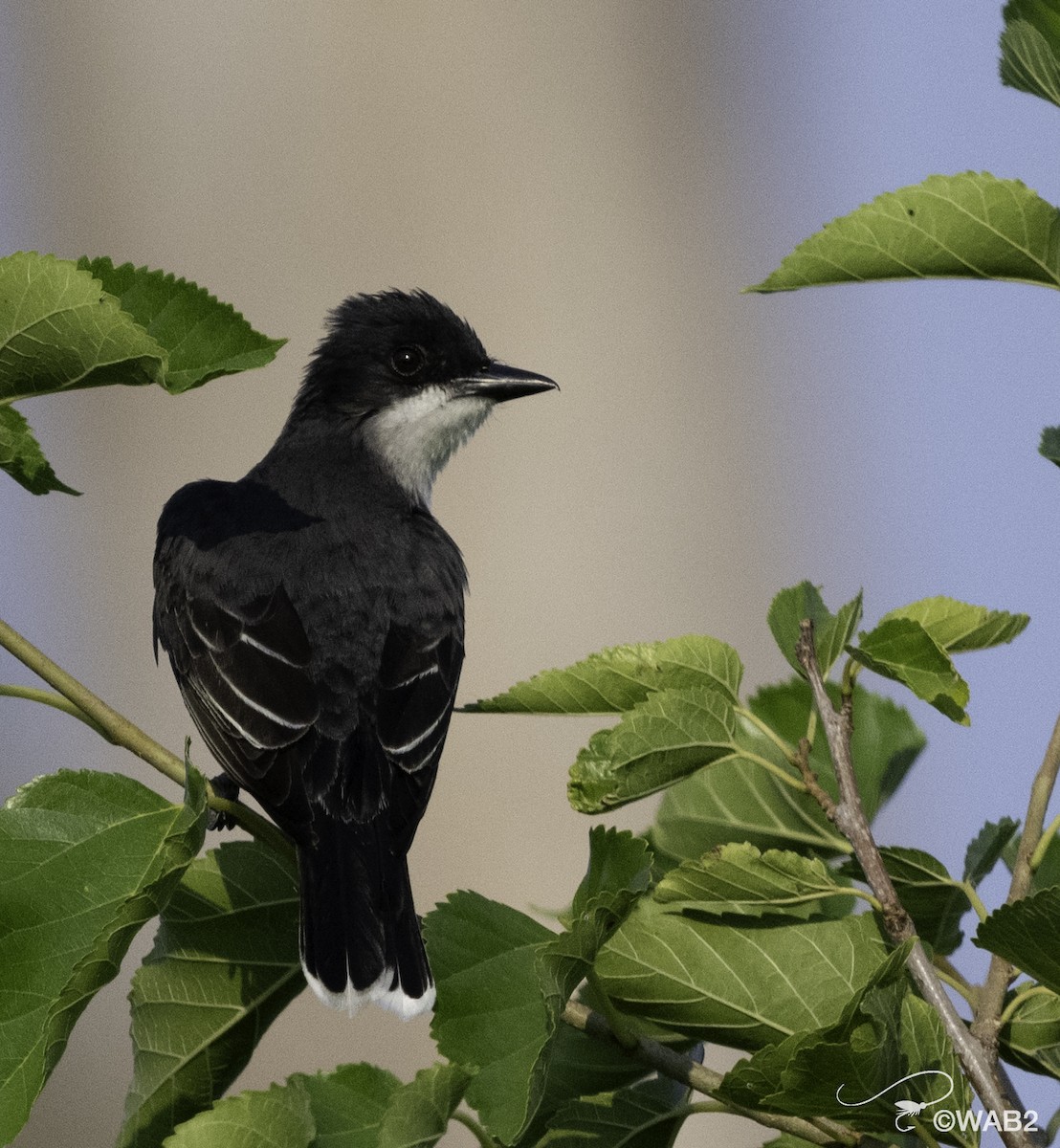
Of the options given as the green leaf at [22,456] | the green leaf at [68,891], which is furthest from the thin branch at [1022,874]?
the green leaf at [22,456]

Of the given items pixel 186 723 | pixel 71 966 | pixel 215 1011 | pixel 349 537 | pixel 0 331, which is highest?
pixel 0 331

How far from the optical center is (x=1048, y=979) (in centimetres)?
191

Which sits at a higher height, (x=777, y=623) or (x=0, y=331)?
(x=0, y=331)

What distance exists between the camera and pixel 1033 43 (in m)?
2.21

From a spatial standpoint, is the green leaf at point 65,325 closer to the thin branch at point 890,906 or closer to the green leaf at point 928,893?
the thin branch at point 890,906

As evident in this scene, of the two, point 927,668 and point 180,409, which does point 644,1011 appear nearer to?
point 927,668

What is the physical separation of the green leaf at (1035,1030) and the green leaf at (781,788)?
0.52 metres

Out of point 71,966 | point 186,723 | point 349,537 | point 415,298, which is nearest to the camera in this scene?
point 71,966

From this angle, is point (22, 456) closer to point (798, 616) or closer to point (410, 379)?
point (798, 616)

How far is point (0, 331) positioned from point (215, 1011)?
109 centimetres

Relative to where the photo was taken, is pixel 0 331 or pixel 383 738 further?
pixel 383 738

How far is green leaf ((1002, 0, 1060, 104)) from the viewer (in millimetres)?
2195

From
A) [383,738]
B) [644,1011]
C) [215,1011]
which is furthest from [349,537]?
[644,1011]

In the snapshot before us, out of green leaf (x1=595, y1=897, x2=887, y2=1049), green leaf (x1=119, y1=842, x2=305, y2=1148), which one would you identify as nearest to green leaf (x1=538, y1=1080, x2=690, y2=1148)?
green leaf (x1=595, y1=897, x2=887, y2=1049)
